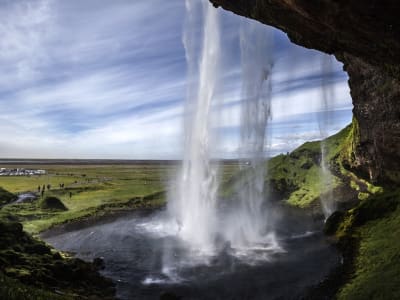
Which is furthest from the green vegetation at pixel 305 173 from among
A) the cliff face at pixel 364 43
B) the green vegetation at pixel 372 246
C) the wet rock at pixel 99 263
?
the wet rock at pixel 99 263

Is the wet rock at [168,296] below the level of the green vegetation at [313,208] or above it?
below

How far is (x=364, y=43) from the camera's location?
19062mm

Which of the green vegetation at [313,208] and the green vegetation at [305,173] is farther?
the green vegetation at [305,173]

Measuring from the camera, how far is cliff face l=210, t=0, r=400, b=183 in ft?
52.1

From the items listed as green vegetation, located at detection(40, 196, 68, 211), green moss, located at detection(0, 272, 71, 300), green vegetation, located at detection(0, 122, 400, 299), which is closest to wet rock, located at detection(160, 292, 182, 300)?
green vegetation, located at detection(0, 122, 400, 299)

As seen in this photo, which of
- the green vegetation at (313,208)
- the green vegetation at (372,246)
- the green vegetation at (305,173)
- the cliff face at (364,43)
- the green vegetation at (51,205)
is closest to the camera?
the cliff face at (364,43)

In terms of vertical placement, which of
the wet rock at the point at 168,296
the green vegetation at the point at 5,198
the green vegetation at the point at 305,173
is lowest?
the wet rock at the point at 168,296

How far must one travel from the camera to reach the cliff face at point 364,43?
52.1ft

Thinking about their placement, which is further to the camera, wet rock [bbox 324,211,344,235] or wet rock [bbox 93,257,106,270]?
wet rock [bbox 324,211,344,235]

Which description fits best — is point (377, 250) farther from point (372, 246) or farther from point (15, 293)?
point (15, 293)

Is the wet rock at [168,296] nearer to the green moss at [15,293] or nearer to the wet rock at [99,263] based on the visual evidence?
the green moss at [15,293]

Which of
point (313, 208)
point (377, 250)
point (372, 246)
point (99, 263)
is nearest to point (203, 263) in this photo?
point (99, 263)

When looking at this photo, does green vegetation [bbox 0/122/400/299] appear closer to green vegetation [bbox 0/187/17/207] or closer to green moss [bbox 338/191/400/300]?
green moss [bbox 338/191/400/300]

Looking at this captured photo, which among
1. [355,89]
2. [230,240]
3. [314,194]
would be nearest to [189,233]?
[230,240]
